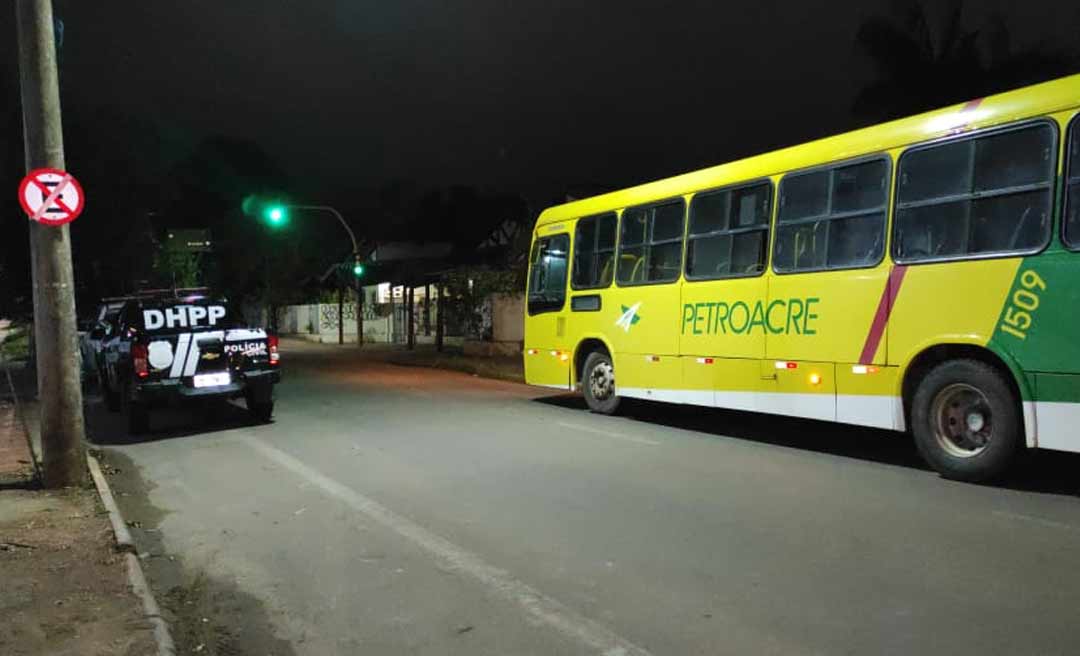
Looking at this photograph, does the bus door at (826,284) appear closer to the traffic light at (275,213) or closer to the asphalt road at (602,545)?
the asphalt road at (602,545)

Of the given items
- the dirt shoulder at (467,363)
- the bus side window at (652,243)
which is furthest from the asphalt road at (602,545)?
the dirt shoulder at (467,363)

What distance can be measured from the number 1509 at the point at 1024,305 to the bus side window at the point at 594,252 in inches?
231

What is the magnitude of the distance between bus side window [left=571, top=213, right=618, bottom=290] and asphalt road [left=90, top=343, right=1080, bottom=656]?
2.82 m

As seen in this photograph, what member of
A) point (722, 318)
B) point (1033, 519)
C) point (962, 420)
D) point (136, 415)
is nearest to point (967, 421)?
point (962, 420)

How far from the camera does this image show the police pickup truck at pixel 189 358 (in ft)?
34.6

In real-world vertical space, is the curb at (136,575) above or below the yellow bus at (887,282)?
below

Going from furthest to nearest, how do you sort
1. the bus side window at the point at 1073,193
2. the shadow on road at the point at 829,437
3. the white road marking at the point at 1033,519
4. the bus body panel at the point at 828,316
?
the bus body panel at the point at 828,316 → the shadow on road at the point at 829,437 → the bus side window at the point at 1073,193 → the white road marking at the point at 1033,519

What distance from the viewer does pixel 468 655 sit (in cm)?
397

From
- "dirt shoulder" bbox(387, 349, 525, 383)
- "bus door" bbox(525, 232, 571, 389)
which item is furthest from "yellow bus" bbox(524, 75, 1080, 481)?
"dirt shoulder" bbox(387, 349, 525, 383)

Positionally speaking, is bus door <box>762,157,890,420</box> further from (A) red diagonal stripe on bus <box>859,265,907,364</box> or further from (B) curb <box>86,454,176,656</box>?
(B) curb <box>86,454,176,656</box>

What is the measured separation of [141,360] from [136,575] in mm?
A: 6124

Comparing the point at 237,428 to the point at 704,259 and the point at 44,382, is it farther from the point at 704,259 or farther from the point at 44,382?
the point at 704,259

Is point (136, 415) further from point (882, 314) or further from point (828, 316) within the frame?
point (882, 314)

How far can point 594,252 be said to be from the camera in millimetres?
12227
